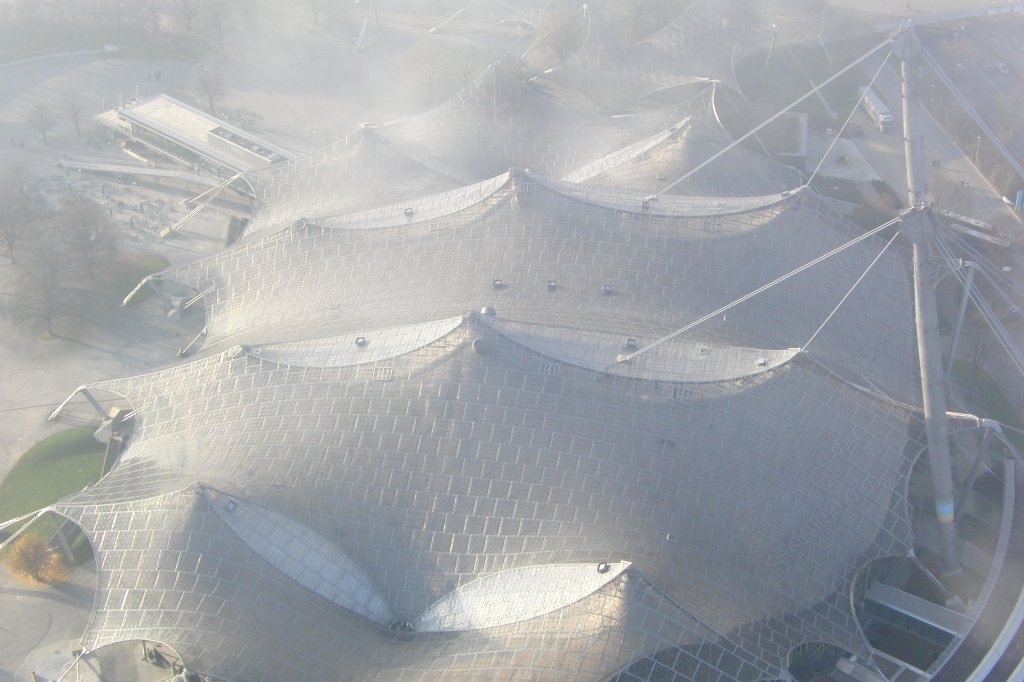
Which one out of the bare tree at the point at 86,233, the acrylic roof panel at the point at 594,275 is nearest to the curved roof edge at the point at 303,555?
the acrylic roof panel at the point at 594,275

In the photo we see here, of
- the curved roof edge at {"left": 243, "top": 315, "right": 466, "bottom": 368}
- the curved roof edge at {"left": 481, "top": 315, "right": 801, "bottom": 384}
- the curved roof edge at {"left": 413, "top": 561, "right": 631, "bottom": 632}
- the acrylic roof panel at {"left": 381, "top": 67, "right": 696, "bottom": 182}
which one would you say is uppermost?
the acrylic roof panel at {"left": 381, "top": 67, "right": 696, "bottom": 182}

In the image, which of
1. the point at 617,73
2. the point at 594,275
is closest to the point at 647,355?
the point at 594,275

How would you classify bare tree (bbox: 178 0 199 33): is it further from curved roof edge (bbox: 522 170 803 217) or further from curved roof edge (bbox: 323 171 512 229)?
curved roof edge (bbox: 522 170 803 217)

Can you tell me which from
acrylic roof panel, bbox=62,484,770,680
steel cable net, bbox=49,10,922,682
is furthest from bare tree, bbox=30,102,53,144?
acrylic roof panel, bbox=62,484,770,680

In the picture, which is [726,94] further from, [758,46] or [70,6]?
[70,6]

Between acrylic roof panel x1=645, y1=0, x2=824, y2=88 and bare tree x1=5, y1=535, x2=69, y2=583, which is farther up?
acrylic roof panel x1=645, y1=0, x2=824, y2=88

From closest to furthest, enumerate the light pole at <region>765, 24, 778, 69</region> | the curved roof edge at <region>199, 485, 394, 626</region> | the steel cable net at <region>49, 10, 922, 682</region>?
1. the steel cable net at <region>49, 10, 922, 682</region>
2. the curved roof edge at <region>199, 485, 394, 626</region>
3. the light pole at <region>765, 24, 778, 69</region>

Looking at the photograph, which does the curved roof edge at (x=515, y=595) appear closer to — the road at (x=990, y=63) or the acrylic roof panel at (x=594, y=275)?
the acrylic roof panel at (x=594, y=275)
